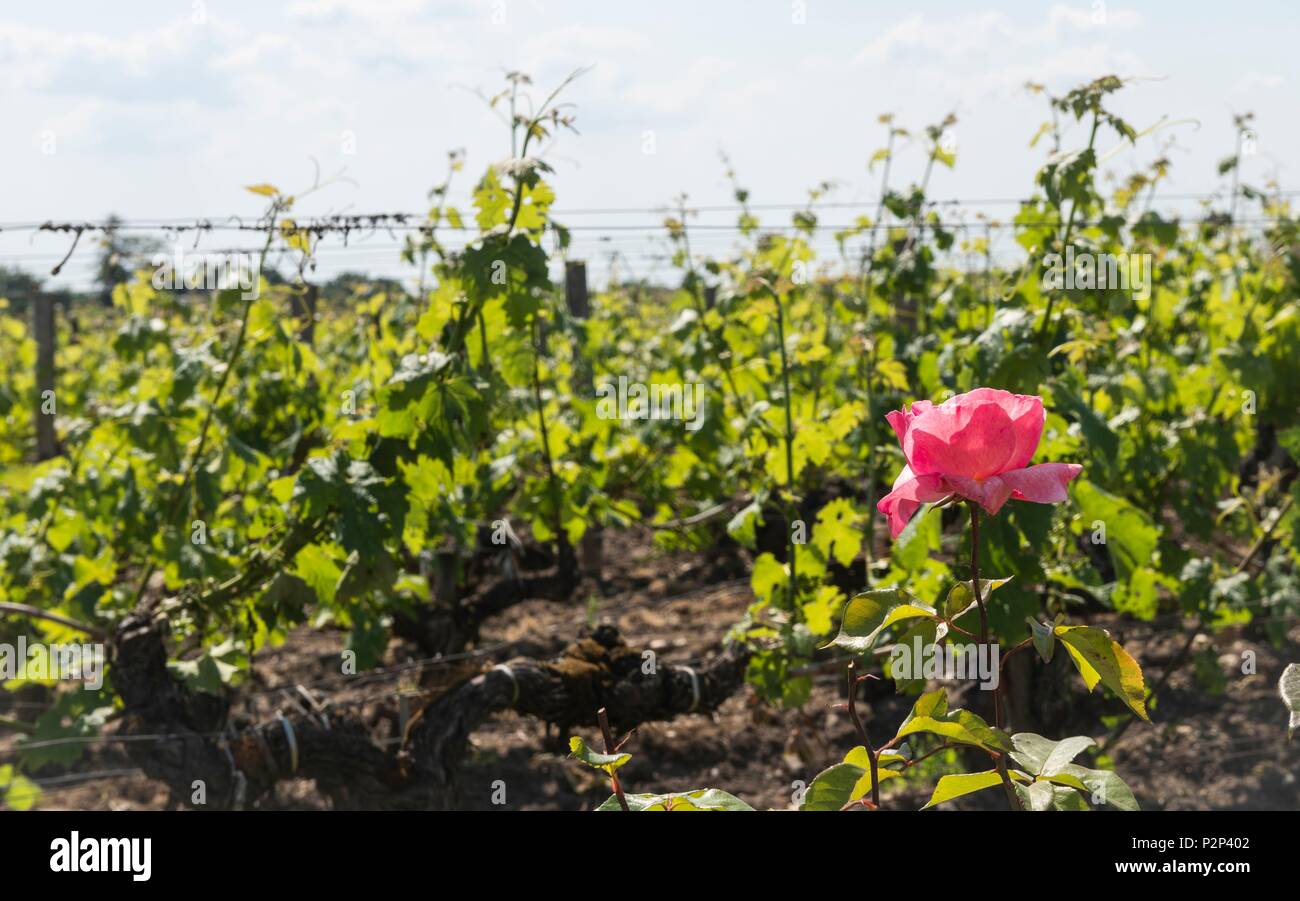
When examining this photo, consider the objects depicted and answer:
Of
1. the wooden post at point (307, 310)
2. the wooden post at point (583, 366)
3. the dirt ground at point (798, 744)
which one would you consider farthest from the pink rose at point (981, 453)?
the wooden post at point (583, 366)

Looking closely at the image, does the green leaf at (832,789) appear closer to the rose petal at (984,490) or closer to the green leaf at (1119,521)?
the rose petal at (984,490)

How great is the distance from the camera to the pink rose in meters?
0.95

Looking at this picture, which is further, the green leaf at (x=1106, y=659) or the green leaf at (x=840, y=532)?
the green leaf at (x=840, y=532)

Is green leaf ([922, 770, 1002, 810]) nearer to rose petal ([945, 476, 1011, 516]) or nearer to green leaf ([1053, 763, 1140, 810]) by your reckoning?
green leaf ([1053, 763, 1140, 810])

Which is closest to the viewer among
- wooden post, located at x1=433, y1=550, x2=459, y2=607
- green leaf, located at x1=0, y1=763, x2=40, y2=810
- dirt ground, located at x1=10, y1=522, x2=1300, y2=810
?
green leaf, located at x1=0, y1=763, x2=40, y2=810

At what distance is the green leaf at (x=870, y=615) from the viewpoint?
0.99 metres

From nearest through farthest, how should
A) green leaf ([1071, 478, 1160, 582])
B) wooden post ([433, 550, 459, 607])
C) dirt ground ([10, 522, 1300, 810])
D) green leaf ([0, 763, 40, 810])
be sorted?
1. green leaf ([1071, 478, 1160, 582])
2. green leaf ([0, 763, 40, 810])
3. dirt ground ([10, 522, 1300, 810])
4. wooden post ([433, 550, 459, 607])

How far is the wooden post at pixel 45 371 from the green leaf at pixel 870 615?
6704 mm

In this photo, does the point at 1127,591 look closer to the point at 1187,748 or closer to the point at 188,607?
the point at 1187,748

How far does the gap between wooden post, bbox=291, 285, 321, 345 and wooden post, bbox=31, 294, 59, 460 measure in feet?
5.02

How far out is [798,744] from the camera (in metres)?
3.70

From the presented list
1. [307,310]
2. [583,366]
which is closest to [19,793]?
[307,310]

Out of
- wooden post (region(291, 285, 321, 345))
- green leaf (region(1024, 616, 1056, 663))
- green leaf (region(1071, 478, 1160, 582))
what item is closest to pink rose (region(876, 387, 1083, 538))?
green leaf (region(1024, 616, 1056, 663))
